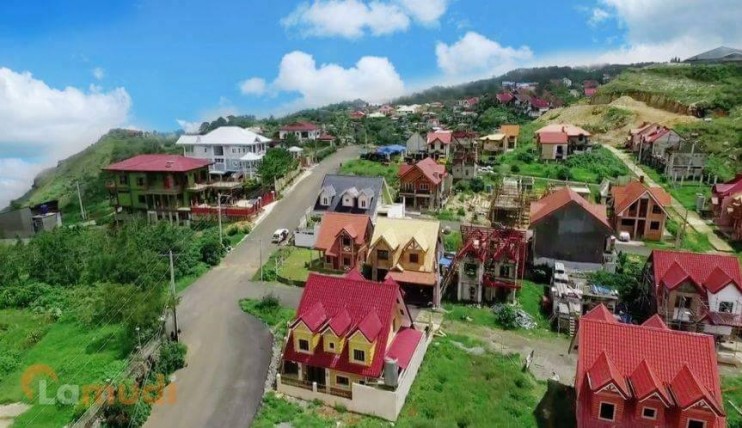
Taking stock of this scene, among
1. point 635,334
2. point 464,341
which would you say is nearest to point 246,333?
point 464,341

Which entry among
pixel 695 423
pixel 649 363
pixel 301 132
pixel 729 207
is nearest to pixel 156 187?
pixel 649 363

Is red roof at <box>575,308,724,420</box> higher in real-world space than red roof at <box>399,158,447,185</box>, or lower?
lower

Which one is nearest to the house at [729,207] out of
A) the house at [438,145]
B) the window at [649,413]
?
the window at [649,413]

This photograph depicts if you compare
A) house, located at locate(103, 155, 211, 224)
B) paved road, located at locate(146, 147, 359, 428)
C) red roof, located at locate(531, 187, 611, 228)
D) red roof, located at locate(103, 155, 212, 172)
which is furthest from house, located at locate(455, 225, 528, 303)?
red roof, located at locate(103, 155, 212, 172)

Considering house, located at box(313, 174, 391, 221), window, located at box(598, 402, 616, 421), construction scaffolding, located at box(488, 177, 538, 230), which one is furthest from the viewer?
construction scaffolding, located at box(488, 177, 538, 230)

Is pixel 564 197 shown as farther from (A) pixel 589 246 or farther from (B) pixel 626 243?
(B) pixel 626 243

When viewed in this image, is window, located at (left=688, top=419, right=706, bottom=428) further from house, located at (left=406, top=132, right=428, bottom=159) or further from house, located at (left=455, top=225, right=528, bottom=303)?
house, located at (left=406, top=132, right=428, bottom=159)
